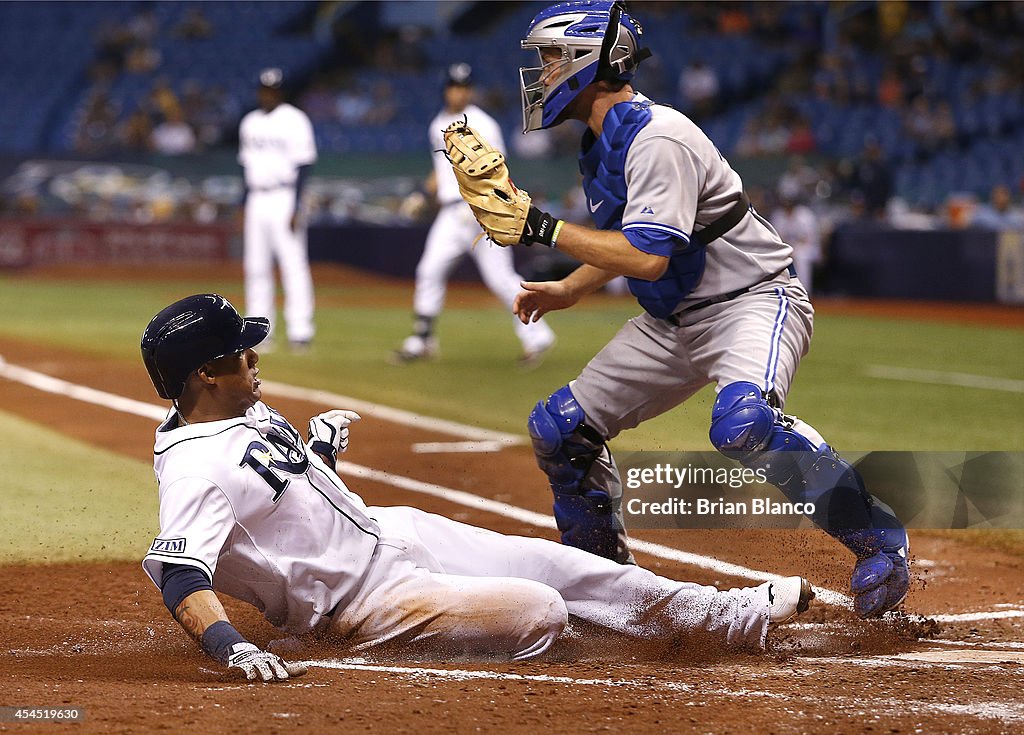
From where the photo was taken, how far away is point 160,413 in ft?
29.7

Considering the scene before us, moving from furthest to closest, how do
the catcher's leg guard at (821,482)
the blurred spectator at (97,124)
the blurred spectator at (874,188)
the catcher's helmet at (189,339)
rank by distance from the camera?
the blurred spectator at (97,124) < the blurred spectator at (874,188) < the catcher's leg guard at (821,482) < the catcher's helmet at (189,339)

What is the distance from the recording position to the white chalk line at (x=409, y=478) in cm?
527

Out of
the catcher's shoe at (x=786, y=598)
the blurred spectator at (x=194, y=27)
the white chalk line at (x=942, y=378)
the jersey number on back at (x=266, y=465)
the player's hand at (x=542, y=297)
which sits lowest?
the catcher's shoe at (x=786, y=598)

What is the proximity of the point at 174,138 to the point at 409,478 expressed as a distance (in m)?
22.7

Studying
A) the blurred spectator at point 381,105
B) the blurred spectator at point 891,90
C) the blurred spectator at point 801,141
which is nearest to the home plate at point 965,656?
the blurred spectator at point 801,141

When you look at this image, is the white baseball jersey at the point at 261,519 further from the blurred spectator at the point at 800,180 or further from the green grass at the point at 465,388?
the blurred spectator at the point at 800,180

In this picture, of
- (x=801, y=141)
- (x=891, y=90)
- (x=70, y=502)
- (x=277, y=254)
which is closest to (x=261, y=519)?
(x=70, y=502)

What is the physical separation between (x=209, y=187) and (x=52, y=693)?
2411 cm

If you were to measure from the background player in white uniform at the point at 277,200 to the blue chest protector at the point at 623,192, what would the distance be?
773 cm

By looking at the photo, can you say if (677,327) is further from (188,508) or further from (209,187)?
(209,187)

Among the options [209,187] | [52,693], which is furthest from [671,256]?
[209,187]
